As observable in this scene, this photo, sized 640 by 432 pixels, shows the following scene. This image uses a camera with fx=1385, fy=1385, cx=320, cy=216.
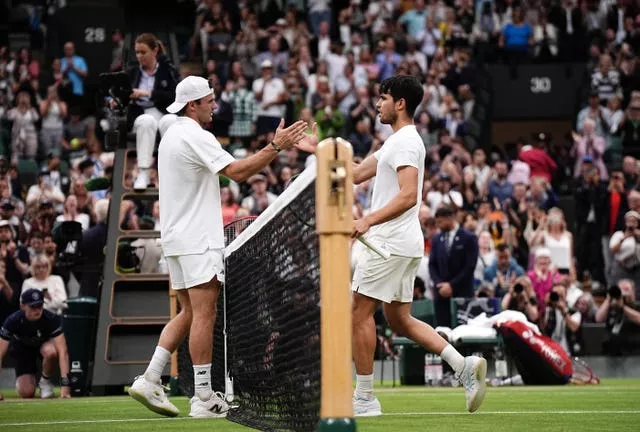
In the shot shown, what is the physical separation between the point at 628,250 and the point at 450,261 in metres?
4.19

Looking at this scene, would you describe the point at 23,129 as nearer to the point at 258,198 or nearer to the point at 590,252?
the point at 258,198

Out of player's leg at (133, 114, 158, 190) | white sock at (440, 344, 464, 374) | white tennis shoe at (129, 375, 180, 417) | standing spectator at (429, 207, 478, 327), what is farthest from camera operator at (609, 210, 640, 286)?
white tennis shoe at (129, 375, 180, 417)

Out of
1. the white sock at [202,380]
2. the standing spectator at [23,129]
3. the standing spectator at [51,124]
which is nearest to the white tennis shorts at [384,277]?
the white sock at [202,380]

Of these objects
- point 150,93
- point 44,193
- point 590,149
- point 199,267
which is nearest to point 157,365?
point 199,267

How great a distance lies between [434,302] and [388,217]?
993cm

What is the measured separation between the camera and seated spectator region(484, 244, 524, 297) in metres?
21.0

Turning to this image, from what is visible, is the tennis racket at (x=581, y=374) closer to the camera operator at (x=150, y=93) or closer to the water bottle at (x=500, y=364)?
the water bottle at (x=500, y=364)

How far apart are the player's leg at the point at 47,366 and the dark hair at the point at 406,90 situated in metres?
7.28

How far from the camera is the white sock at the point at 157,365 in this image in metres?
10.2

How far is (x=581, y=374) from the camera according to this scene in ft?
58.5

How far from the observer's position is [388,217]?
9570 mm

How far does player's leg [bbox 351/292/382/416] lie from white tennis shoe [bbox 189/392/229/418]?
100cm

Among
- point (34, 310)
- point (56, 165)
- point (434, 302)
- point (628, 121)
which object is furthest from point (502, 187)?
point (34, 310)

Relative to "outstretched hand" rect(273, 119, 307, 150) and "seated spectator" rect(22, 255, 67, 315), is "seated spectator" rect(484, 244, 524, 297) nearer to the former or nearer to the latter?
"seated spectator" rect(22, 255, 67, 315)
